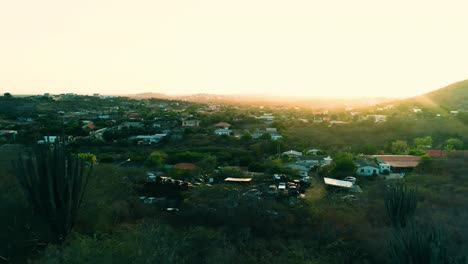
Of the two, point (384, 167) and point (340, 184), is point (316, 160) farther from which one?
point (340, 184)

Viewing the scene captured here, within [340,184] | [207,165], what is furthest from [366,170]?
[207,165]

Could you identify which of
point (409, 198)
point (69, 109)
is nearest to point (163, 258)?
point (409, 198)

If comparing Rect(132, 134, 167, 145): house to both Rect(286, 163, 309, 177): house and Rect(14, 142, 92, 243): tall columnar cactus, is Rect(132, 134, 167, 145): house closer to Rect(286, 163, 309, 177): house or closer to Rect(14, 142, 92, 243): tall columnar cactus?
Rect(286, 163, 309, 177): house

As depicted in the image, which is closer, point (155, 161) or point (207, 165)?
point (207, 165)

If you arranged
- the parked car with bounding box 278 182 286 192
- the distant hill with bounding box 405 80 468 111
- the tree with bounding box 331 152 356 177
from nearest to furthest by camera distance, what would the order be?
the parked car with bounding box 278 182 286 192 → the tree with bounding box 331 152 356 177 → the distant hill with bounding box 405 80 468 111

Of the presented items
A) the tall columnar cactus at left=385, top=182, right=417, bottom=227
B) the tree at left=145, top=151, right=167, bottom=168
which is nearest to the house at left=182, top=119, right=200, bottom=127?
the tree at left=145, top=151, right=167, bottom=168

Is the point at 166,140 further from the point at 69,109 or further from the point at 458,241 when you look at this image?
the point at 69,109
